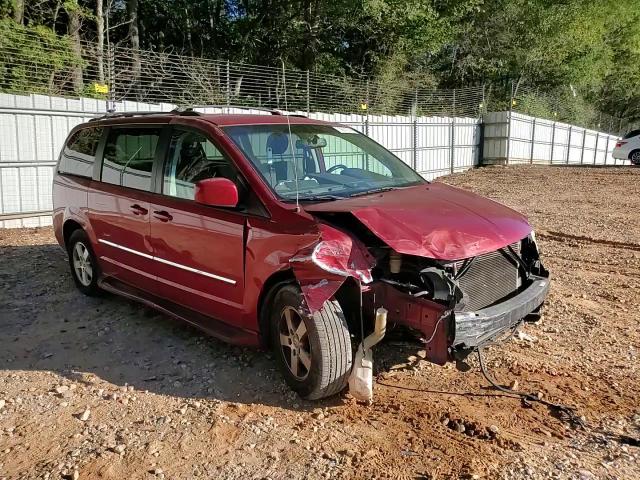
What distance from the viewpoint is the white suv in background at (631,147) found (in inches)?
899

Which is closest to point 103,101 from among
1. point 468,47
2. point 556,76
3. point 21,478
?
point 21,478

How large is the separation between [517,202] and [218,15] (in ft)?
58.9

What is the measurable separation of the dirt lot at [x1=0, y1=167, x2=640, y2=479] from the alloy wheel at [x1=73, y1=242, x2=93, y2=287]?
0.25m

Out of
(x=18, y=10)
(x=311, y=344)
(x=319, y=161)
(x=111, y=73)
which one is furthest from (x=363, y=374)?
(x=18, y=10)

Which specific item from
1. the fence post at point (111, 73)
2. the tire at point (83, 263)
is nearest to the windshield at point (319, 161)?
the tire at point (83, 263)

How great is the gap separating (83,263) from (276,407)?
3133mm

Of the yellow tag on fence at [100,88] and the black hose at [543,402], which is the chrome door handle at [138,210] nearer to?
the black hose at [543,402]

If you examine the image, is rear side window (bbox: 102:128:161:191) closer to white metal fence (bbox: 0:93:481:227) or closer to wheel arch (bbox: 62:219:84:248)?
wheel arch (bbox: 62:219:84:248)

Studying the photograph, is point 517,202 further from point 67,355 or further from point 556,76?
point 556,76

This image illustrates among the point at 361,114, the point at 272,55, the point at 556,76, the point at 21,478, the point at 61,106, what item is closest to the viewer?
the point at 21,478

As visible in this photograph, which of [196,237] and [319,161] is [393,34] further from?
[196,237]

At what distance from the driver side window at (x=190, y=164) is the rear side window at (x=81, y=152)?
54.5 inches

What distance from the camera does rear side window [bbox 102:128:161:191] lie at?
471 cm

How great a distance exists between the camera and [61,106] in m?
10.3
